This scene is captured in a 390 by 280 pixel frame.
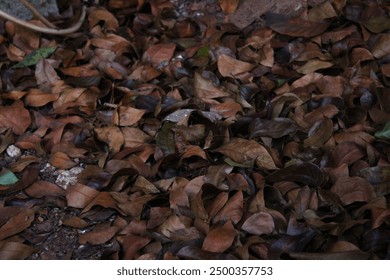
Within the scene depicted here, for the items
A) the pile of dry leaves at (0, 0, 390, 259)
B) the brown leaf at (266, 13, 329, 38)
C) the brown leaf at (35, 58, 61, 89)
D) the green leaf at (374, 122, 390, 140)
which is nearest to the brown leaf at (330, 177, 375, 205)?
the pile of dry leaves at (0, 0, 390, 259)

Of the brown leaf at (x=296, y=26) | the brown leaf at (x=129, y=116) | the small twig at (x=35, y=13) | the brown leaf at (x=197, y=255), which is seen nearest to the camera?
the brown leaf at (x=197, y=255)

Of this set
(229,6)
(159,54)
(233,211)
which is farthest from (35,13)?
(233,211)

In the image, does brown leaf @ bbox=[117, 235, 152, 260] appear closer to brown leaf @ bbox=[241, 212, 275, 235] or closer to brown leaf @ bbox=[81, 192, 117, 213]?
brown leaf @ bbox=[81, 192, 117, 213]

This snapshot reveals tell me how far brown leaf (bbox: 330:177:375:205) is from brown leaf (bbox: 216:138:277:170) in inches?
8.0

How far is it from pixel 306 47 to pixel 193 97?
1.51 ft

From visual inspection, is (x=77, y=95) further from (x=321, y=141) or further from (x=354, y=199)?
(x=354, y=199)

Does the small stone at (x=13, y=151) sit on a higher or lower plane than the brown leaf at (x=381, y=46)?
lower

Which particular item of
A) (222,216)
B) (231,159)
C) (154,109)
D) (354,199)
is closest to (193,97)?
(154,109)

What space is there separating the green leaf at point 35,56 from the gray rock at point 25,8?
25 centimetres

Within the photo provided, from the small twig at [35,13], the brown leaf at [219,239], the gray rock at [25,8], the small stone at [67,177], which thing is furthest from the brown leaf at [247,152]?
the gray rock at [25,8]

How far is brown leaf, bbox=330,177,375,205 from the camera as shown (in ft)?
6.26

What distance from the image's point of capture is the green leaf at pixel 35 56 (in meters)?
2.62

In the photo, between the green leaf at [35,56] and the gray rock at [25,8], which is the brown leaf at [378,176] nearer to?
the green leaf at [35,56]

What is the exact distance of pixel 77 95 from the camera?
2441mm
